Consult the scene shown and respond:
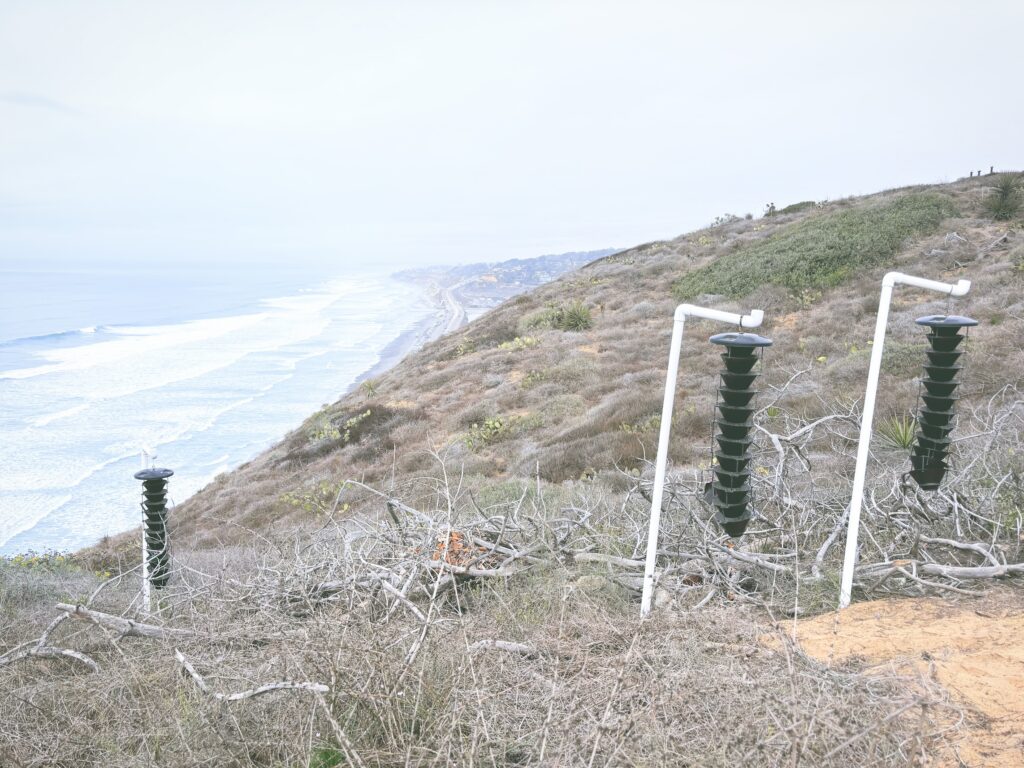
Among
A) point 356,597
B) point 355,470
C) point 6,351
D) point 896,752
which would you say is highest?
point 896,752

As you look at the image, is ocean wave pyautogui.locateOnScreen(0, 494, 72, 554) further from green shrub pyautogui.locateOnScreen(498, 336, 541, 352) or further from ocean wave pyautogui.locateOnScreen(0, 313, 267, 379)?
ocean wave pyautogui.locateOnScreen(0, 313, 267, 379)

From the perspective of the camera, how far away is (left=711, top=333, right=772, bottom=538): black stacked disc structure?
150 inches

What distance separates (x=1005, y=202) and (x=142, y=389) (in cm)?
4139

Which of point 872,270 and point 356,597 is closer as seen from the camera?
point 356,597

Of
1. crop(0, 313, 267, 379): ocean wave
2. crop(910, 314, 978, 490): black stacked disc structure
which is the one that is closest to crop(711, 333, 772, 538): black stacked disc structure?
crop(910, 314, 978, 490): black stacked disc structure

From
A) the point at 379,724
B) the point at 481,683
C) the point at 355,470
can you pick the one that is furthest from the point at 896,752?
the point at 355,470

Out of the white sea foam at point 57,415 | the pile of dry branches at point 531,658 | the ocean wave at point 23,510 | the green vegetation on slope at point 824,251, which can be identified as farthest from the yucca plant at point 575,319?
the white sea foam at point 57,415

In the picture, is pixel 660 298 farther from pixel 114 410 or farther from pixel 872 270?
pixel 114 410

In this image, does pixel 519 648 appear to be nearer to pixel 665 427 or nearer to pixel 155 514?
pixel 665 427

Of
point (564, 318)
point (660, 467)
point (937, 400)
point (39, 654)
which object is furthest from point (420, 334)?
point (660, 467)

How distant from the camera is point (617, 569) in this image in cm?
495

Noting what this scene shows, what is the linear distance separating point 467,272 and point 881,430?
519 feet

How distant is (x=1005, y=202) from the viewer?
23156mm

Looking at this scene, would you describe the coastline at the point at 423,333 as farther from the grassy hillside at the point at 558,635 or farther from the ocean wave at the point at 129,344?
the grassy hillside at the point at 558,635
